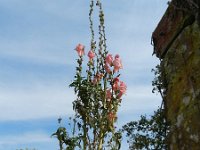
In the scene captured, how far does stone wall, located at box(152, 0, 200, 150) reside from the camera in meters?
1.76

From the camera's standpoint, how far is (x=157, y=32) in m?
2.28

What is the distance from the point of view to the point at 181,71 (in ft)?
6.37

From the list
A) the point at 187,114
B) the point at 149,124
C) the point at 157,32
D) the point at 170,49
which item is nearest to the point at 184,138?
the point at 187,114

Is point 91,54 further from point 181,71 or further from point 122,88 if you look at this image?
point 181,71

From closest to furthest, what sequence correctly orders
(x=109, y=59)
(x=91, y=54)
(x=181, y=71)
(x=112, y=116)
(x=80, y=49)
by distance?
(x=181, y=71), (x=112, y=116), (x=109, y=59), (x=91, y=54), (x=80, y=49)

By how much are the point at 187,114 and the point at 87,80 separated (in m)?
6.83

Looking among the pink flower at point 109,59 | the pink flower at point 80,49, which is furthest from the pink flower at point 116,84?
the pink flower at point 80,49

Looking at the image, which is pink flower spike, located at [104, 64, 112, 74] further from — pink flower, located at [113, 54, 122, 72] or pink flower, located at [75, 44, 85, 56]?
pink flower, located at [75, 44, 85, 56]

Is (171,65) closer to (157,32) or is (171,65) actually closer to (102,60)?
(157,32)

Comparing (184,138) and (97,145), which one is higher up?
(97,145)

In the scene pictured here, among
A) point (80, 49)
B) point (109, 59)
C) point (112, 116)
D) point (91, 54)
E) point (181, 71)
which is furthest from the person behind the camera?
point (80, 49)

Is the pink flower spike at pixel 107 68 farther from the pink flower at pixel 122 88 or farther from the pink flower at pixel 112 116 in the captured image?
the pink flower at pixel 112 116

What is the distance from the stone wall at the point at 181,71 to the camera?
1.76 m

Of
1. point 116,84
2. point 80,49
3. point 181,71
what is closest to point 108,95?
point 116,84
